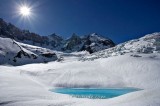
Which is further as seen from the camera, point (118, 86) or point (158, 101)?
point (118, 86)

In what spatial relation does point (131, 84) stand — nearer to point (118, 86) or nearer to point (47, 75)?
point (118, 86)

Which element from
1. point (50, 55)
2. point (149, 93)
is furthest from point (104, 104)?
point (50, 55)

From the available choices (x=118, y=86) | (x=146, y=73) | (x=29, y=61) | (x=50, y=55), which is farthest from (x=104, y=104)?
(x=50, y=55)

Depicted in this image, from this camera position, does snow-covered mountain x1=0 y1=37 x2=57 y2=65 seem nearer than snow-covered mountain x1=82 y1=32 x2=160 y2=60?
No

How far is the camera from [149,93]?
1004 cm

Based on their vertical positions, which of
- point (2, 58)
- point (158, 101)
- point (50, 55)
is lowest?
point (158, 101)

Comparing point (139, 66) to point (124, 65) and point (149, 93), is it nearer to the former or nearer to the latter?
point (124, 65)

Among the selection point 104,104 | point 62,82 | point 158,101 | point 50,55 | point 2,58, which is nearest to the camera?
point 158,101

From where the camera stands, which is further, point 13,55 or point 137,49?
point 13,55

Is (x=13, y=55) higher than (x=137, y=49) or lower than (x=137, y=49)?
higher

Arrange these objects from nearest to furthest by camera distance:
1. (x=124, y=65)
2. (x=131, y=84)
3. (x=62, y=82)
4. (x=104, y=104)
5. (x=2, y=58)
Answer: (x=104, y=104) → (x=131, y=84) → (x=62, y=82) → (x=124, y=65) → (x=2, y=58)

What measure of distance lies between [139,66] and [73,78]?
472 inches

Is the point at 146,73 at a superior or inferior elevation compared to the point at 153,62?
inferior

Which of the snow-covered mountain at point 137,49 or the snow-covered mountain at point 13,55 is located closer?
the snow-covered mountain at point 137,49
